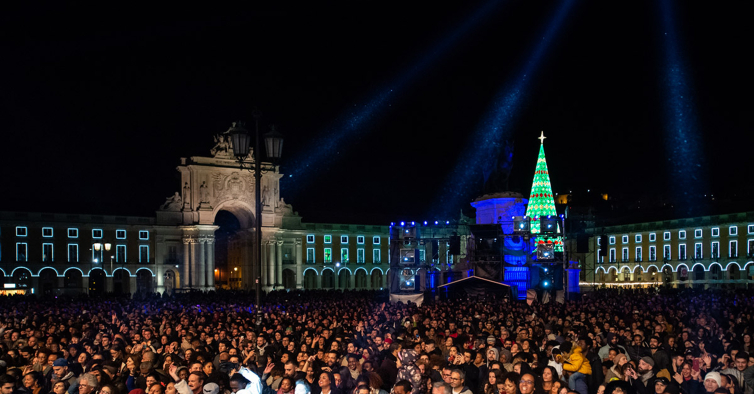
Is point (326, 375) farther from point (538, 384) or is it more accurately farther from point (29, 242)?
point (29, 242)

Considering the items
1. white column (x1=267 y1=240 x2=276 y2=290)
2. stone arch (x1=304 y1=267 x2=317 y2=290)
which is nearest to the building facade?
stone arch (x1=304 y1=267 x2=317 y2=290)

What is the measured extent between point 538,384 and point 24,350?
33.3ft

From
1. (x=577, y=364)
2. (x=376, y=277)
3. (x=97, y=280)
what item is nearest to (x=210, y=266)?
(x=97, y=280)

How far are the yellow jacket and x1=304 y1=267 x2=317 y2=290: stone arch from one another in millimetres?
68666

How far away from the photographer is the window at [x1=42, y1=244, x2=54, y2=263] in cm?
6469

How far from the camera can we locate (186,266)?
69.2 m

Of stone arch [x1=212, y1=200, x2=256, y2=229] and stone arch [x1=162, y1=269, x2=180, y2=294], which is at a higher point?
stone arch [x1=212, y1=200, x2=256, y2=229]

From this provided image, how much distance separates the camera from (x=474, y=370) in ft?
37.0

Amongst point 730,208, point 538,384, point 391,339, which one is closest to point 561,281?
point 391,339

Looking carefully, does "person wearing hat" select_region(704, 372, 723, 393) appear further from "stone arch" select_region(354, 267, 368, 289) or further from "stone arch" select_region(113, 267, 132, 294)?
"stone arch" select_region(354, 267, 368, 289)

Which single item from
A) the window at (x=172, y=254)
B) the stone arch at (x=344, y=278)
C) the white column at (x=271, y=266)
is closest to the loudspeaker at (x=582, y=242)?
the white column at (x=271, y=266)

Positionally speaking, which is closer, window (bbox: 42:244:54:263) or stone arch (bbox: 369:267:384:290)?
window (bbox: 42:244:54:263)

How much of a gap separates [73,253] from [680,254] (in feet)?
192

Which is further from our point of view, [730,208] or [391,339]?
[730,208]
